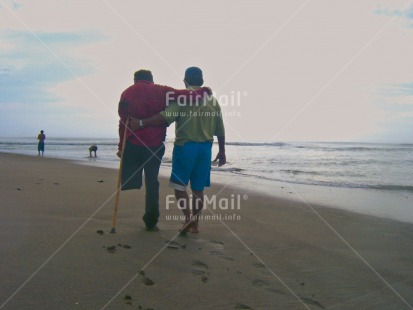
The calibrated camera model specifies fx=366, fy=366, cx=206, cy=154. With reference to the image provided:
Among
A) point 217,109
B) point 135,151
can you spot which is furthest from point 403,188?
point 135,151

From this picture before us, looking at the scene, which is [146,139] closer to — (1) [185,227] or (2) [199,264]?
(1) [185,227]

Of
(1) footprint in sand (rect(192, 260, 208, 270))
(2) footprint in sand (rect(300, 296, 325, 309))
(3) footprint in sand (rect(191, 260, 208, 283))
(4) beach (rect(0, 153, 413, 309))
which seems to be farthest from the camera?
(1) footprint in sand (rect(192, 260, 208, 270))

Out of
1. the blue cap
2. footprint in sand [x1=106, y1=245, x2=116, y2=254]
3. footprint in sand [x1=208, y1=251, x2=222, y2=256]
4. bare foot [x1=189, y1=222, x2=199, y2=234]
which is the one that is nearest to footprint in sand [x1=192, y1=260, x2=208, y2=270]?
footprint in sand [x1=208, y1=251, x2=222, y2=256]

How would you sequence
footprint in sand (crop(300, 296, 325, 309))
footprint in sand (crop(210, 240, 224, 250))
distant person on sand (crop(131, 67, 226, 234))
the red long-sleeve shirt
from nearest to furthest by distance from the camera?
footprint in sand (crop(300, 296, 325, 309)) → footprint in sand (crop(210, 240, 224, 250)) → the red long-sleeve shirt → distant person on sand (crop(131, 67, 226, 234))

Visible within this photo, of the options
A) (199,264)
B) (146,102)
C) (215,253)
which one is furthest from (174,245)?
(146,102)

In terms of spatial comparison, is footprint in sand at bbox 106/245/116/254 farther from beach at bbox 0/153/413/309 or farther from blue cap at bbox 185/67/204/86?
blue cap at bbox 185/67/204/86

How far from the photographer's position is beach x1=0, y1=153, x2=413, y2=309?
2551mm

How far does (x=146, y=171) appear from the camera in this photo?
4.24m

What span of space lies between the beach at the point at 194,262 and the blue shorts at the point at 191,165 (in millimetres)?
598

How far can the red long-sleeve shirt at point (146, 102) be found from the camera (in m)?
4.20

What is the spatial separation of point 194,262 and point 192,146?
4.86 ft

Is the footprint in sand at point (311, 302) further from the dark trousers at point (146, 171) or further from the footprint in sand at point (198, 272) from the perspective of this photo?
the dark trousers at point (146, 171)

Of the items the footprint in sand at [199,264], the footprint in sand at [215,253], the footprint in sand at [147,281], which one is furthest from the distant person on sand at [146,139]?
the footprint in sand at [147,281]

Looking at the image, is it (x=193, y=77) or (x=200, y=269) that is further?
(x=193, y=77)
